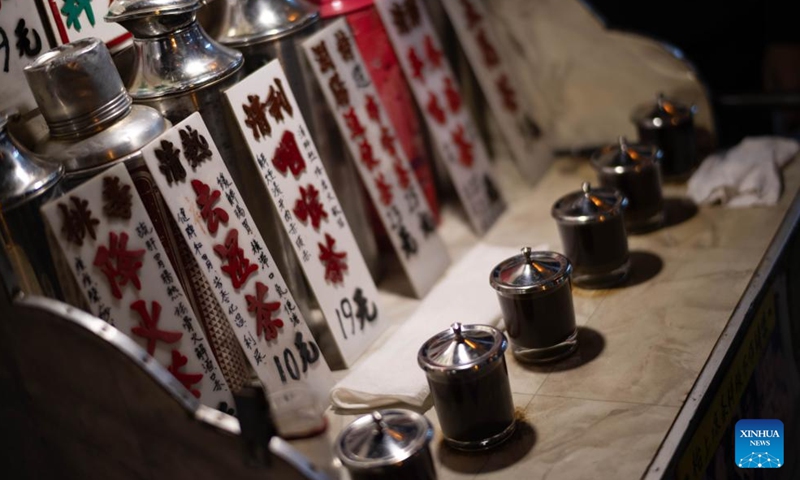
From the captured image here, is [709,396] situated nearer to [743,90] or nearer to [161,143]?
[161,143]

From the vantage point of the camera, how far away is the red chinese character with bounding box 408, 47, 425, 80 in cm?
272

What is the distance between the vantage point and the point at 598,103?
3.17 metres

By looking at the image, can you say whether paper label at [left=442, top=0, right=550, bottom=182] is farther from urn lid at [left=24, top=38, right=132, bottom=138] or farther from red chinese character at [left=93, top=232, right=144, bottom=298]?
red chinese character at [left=93, top=232, right=144, bottom=298]

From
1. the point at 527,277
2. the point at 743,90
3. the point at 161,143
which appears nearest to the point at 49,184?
the point at 161,143

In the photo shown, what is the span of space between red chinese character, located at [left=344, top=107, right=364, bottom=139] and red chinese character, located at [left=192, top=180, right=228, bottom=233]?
544mm

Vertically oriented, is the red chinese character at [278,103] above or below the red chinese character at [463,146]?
above

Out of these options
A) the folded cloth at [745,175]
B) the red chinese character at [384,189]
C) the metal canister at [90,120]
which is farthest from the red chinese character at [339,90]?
the folded cloth at [745,175]

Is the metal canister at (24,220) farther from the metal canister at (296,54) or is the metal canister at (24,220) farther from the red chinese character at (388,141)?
the red chinese character at (388,141)

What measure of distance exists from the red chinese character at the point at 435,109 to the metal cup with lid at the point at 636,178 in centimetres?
45

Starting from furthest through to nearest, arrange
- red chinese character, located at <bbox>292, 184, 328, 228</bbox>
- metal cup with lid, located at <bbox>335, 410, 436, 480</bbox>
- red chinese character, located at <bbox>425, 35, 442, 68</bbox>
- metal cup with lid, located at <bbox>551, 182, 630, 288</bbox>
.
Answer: red chinese character, located at <bbox>425, 35, 442, 68</bbox> → metal cup with lid, located at <bbox>551, 182, 630, 288</bbox> → red chinese character, located at <bbox>292, 184, 328, 228</bbox> → metal cup with lid, located at <bbox>335, 410, 436, 480</bbox>

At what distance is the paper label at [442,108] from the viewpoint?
271 centimetres

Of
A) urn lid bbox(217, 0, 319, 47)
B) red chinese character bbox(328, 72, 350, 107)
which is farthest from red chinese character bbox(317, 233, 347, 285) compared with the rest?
urn lid bbox(217, 0, 319, 47)

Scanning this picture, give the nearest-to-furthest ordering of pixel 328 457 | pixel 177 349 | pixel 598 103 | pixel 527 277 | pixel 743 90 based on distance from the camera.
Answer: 1. pixel 328 457
2. pixel 177 349
3. pixel 527 277
4. pixel 598 103
5. pixel 743 90

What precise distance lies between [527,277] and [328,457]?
0.73 metres
